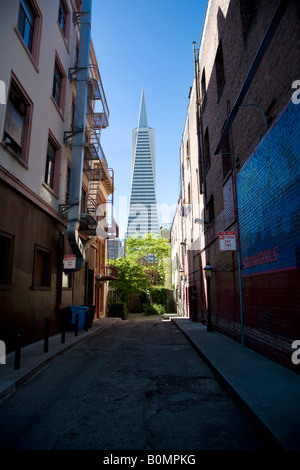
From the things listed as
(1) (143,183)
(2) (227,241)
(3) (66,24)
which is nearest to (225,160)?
(2) (227,241)

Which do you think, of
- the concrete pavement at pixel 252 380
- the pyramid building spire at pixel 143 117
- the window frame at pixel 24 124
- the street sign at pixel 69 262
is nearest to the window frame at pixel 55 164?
the window frame at pixel 24 124

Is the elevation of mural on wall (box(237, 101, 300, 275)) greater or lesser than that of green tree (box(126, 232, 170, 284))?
lesser

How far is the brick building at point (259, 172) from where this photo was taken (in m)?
5.50

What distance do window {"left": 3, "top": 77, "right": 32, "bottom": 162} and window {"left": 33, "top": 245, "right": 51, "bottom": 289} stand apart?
3260mm

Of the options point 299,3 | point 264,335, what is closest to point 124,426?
point 264,335

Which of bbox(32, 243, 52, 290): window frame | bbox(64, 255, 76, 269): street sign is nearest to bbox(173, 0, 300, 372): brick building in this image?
bbox(64, 255, 76, 269): street sign

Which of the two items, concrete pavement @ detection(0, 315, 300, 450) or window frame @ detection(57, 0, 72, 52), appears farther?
window frame @ detection(57, 0, 72, 52)

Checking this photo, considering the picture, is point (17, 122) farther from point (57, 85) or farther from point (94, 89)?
point (94, 89)

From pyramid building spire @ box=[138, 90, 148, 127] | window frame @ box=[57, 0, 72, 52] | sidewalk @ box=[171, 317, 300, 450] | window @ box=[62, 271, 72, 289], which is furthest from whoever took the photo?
pyramid building spire @ box=[138, 90, 148, 127]

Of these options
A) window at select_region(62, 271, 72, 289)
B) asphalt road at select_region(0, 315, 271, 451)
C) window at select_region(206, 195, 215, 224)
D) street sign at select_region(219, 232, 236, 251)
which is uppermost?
window at select_region(206, 195, 215, 224)

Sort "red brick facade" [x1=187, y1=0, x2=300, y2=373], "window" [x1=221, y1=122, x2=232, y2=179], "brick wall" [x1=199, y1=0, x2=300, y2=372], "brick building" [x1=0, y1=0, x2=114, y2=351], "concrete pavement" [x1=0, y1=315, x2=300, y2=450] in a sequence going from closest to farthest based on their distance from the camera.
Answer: "concrete pavement" [x1=0, y1=315, x2=300, y2=450] → "brick wall" [x1=199, y1=0, x2=300, y2=372] → "red brick facade" [x1=187, y1=0, x2=300, y2=373] → "brick building" [x1=0, y1=0, x2=114, y2=351] → "window" [x1=221, y1=122, x2=232, y2=179]

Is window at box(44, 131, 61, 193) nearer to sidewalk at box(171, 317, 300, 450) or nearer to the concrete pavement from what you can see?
the concrete pavement

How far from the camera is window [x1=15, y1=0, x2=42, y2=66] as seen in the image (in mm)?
9636

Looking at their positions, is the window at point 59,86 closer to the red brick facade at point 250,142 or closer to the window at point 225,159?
the red brick facade at point 250,142
